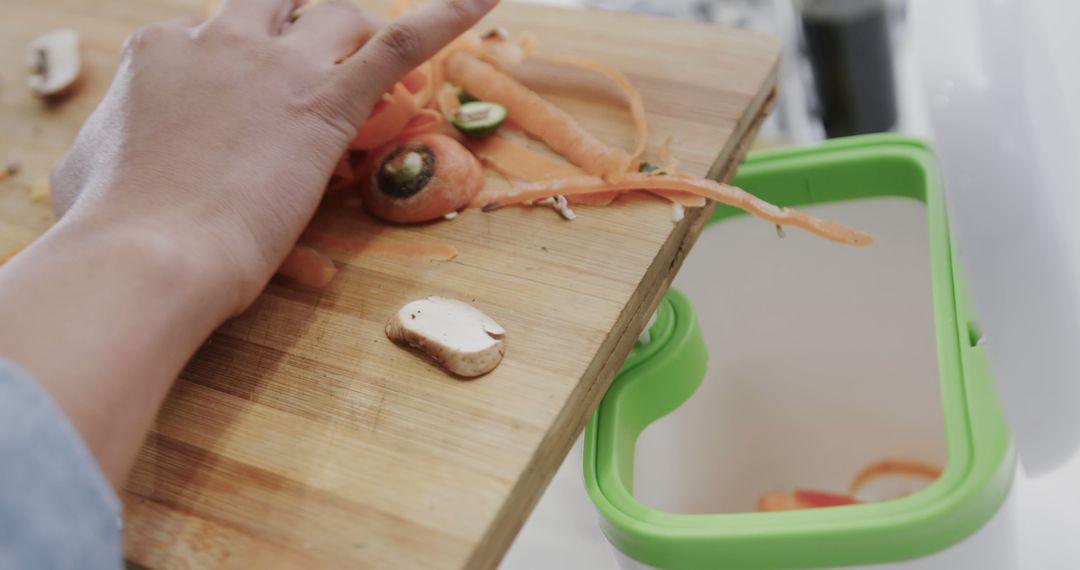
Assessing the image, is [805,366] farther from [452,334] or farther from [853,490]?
[452,334]

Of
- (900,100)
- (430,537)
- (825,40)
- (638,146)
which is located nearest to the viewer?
(430,537)

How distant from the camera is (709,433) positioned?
37.4 inches

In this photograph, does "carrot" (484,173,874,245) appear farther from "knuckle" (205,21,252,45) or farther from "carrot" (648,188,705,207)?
"knuckle" (205,21,252,45)

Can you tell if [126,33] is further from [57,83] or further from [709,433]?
[709,433]

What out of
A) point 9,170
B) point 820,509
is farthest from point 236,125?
point 820,509

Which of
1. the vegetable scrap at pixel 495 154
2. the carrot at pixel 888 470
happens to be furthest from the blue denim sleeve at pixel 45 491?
the carrot at pixel 888 470

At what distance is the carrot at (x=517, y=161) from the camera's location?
77 cm

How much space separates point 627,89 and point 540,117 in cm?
7

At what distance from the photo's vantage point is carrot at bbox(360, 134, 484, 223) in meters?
0.74

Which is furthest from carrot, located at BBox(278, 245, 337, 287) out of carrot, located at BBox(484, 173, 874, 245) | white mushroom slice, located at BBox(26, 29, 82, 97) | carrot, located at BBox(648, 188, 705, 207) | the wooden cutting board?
white mushroom slice, located at BBox(26, 29, 82, 97)

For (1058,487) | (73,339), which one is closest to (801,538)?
(1058,487)

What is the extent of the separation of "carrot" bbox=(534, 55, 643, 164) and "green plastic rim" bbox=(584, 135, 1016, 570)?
4.7 inches

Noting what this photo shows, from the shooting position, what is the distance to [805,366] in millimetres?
975

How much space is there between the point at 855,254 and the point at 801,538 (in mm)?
349
